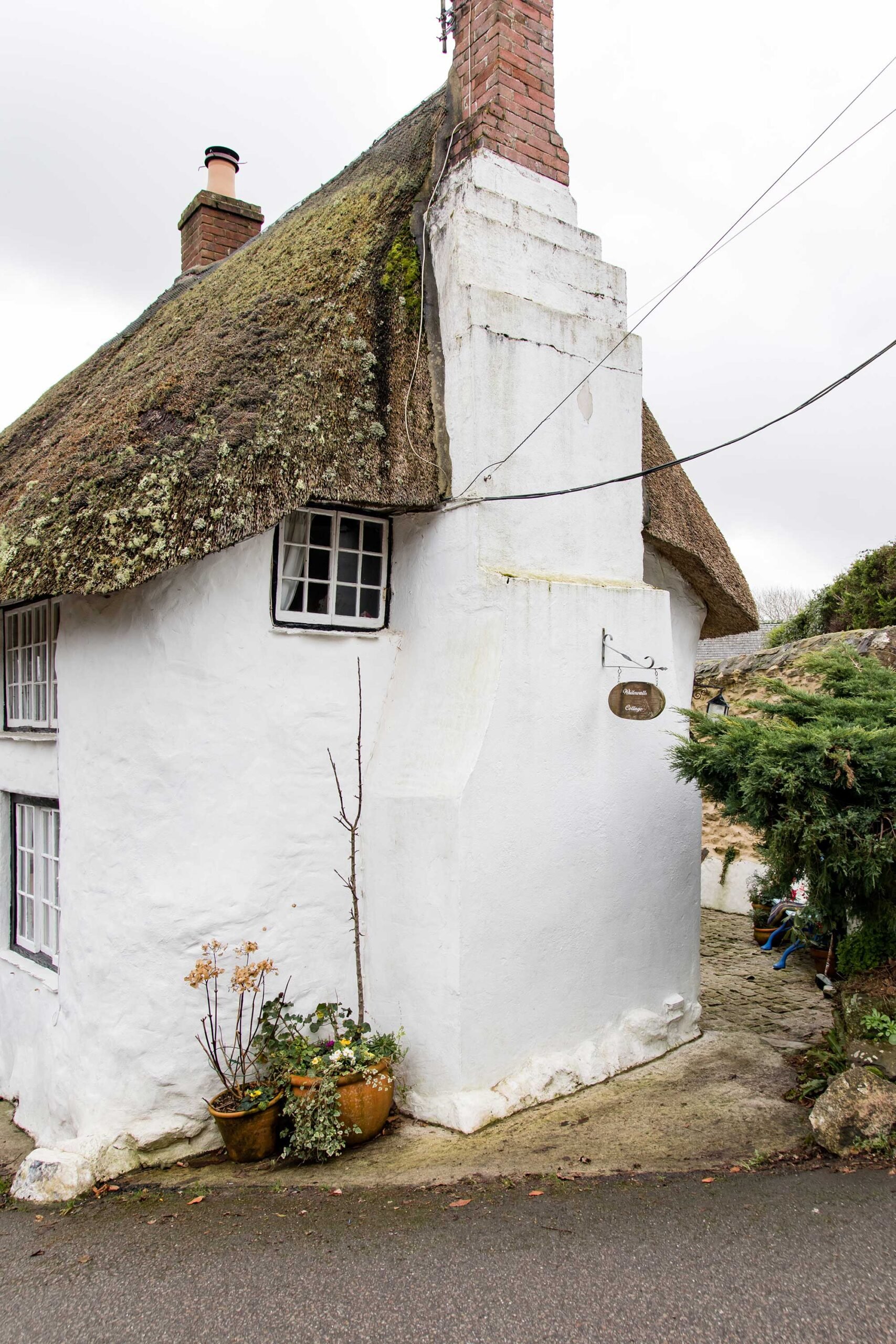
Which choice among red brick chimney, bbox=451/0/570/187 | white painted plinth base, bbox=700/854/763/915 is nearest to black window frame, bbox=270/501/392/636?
red brick chimney, bbox=451/0/570/187

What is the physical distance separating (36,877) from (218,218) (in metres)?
8.48

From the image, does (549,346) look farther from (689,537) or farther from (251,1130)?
(251,1130)

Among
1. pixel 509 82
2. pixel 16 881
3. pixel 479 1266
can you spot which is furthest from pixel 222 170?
pixel 479 1266

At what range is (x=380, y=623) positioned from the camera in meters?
6.04

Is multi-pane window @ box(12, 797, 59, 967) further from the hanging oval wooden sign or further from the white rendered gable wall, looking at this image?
the hanging oval wooden sign

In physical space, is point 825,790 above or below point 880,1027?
above

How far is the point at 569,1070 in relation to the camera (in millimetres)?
5609

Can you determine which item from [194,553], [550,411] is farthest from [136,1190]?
[550,411]

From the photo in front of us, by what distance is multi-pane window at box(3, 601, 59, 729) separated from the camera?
6211 millimetres

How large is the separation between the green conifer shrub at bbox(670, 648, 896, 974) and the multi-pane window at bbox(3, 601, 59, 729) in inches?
A: 166

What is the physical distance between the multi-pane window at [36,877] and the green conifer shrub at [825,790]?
4.28 m

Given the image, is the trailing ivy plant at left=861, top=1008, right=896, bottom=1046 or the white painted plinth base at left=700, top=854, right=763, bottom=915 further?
the white painted plinth base at left=700, top=854, right=763, bottom=915

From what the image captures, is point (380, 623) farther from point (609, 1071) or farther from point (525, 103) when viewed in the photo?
point (525, 103)

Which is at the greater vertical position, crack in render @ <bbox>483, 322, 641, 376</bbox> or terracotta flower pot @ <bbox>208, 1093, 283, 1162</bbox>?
crack in render @ <bbox>483, 322, 641, 376</bbox>
